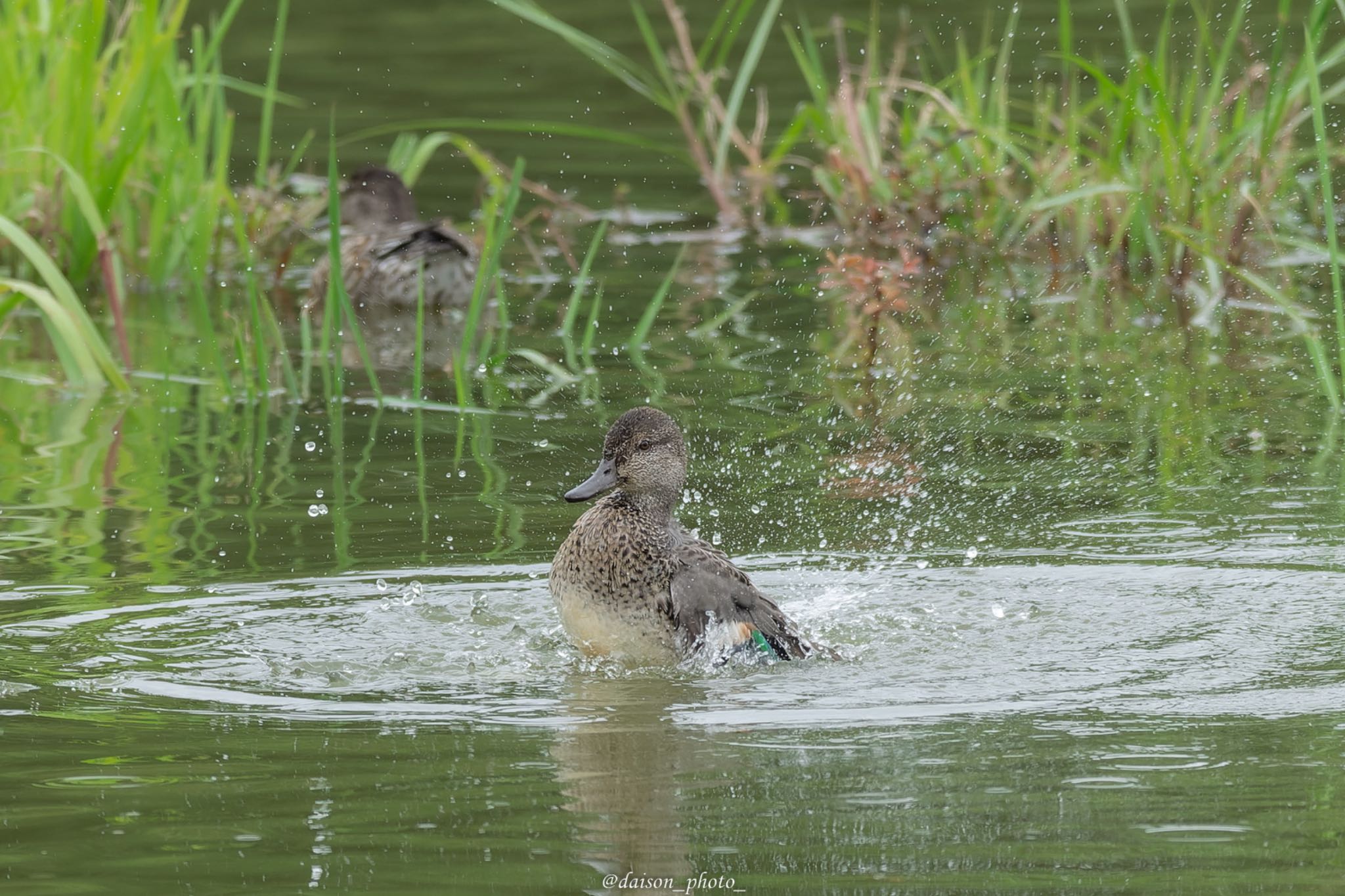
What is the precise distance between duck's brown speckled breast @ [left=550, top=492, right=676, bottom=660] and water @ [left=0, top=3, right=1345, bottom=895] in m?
0.10

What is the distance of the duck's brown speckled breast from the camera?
584 centimetres

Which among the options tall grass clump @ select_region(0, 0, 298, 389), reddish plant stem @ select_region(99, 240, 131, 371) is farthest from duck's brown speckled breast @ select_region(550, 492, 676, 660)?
tall grass clump @ select_region(0, 0, 298, 389)

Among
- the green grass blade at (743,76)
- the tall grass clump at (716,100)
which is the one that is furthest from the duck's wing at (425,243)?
the green grass blade at (743,76)

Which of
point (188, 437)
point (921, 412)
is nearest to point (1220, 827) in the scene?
point (921, 412)

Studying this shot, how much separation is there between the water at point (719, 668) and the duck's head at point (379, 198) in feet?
8.29

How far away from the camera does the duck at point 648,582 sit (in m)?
5.80

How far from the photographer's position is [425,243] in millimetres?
11406

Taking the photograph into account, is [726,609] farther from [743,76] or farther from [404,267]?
[404,267]

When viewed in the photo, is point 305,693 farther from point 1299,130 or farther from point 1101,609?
point 1299,130

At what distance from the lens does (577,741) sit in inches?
191

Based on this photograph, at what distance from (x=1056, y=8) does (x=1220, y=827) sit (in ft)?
43.8

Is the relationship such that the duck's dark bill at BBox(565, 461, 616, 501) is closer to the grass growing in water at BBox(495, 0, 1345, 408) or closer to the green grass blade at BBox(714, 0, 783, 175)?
the grass growing in water at BBox(495, 0, 1345, 408)

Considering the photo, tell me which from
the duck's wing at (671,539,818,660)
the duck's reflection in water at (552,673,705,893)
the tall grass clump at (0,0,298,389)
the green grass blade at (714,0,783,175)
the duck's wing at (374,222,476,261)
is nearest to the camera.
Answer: the duck's reflection in water at (552,673,705,893)

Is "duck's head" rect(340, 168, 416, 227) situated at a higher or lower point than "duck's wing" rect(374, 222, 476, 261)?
higher
